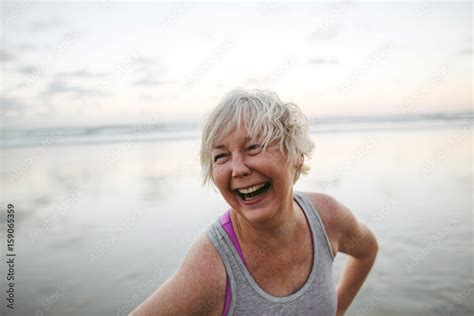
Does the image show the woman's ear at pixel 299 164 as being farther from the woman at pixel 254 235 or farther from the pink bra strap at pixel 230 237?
the pink bra strap at pixel 230 237

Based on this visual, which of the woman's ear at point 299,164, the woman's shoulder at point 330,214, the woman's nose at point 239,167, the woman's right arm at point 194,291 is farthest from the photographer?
the woman's shoulder at point 330,214

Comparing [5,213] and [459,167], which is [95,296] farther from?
[459,167]

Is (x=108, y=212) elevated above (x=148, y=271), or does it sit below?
below

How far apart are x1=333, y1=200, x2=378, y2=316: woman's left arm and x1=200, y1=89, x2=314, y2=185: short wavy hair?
0.64 m

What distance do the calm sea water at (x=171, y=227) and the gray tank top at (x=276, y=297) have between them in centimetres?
221

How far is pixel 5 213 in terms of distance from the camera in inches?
315

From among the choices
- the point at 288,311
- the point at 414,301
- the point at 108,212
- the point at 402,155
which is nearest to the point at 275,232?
the point at 288,311

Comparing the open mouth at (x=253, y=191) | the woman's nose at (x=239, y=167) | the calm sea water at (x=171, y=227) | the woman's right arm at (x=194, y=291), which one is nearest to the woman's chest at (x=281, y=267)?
the woman's right arm at (x=194, y=291)

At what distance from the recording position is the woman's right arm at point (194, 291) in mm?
2041

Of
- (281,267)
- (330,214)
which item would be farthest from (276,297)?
(330,214)

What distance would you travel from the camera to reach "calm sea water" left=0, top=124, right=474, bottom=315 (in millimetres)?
4625

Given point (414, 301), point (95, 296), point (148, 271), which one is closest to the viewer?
point (414, 301)

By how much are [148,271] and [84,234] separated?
A: 80.7 inches

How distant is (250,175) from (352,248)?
1.30 meters
